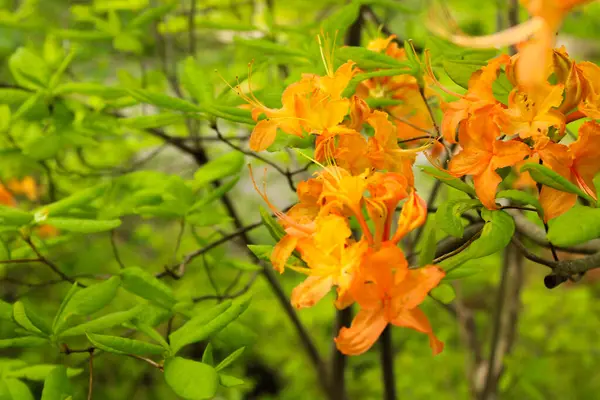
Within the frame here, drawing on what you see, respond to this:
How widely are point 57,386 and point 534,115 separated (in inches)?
22.5

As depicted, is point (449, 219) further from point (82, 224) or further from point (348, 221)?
point (82, 224)

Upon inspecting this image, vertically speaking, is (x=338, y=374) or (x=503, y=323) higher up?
(x=338, y=374)

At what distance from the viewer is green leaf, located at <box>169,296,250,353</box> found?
68 centimetres

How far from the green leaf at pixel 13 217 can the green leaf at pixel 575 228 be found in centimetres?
63

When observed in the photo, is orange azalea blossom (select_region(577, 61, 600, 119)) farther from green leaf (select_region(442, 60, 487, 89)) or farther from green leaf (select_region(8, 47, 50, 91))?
green leaf (select_region(8, 47, 50, 91))

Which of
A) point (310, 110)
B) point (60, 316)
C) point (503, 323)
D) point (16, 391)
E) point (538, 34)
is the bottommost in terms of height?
point (503, 323)

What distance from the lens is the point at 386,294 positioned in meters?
0.56

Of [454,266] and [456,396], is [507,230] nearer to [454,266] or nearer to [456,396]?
[454,266]

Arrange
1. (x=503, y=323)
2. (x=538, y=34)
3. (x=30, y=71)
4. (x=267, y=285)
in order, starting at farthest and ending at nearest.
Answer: (x=267, y=285), (x=503, y=323), (x=30, y=71), (x=538, y=34)

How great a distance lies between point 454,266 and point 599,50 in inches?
131

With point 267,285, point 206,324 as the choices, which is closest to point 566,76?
point 206,324

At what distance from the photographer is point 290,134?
0.75m

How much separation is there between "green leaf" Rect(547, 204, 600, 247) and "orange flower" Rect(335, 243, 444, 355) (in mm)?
147

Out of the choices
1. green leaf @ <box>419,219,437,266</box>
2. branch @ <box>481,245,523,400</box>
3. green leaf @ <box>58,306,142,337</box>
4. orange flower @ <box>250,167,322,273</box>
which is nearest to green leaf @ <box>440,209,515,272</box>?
green leaf @ <box>419,219,437,266</box>
